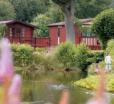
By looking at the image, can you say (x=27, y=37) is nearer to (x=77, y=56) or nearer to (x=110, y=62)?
(x=77, y=56)

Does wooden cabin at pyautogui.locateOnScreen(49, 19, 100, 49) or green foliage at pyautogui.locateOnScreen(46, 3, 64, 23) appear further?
green foliage at pyautogui.locateOnScreen(46, 3, 64, 23)

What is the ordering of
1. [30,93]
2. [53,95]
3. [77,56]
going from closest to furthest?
[53,95], [30,93], [77,56]

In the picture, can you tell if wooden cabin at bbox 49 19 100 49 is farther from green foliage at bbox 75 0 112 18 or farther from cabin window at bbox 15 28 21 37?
green foliage at bbox 75 0 112 18

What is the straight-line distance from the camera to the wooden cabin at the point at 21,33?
41750mm

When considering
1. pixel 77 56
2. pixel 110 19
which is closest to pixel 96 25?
pixel 110 19

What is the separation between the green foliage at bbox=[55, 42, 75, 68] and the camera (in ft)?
93.5

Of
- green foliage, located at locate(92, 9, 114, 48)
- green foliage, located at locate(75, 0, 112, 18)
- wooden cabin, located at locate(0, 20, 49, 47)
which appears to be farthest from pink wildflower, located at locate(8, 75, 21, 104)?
green foliage, located at locate(75, 0, 112, 18)

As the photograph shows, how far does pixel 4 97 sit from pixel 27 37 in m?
41.7

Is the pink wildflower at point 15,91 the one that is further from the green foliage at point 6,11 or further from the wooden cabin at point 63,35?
the green foliage at point 6,11

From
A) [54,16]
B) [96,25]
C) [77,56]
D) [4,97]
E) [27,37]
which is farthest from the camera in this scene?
[54,16]

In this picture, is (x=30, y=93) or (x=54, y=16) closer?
(x=30, y=93)

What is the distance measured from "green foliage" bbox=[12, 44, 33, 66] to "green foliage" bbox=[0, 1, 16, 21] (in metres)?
30.5

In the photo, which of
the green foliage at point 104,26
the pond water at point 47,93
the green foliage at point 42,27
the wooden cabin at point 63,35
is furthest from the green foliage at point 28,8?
the pond water at point 47,93

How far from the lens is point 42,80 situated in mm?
23312
